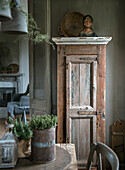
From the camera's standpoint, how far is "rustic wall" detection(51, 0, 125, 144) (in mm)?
3074

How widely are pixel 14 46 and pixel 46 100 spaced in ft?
17.8

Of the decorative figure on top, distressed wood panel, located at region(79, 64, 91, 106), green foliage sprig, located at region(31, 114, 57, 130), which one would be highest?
the decorative figure on top

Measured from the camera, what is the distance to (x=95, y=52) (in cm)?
284

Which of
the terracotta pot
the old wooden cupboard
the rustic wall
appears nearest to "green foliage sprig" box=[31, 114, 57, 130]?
the terracotta pot

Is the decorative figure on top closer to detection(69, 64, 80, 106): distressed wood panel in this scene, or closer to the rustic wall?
the rustic wall

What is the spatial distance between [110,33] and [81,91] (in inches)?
38.0

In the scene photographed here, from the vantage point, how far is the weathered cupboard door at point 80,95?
2832 millimetres

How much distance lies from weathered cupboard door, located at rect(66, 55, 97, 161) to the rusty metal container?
1.31 m

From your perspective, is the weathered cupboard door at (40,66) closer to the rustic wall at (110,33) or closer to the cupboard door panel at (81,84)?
the rustic wall at (110,33)

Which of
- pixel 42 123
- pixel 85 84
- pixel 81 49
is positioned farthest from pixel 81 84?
pixel 42 123

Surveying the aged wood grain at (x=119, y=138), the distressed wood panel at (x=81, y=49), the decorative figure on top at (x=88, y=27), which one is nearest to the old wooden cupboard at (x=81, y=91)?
the distressed wood panel at (x=81, y=49)

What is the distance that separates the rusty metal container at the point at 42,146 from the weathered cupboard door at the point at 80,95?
1.31 metres

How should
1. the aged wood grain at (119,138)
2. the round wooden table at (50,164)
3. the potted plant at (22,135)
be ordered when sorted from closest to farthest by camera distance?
the round wooden table at (50,164), the potted plant at (22,135), the aged wood grain at (119,138)

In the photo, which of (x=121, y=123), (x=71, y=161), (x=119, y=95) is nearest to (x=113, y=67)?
(x=119, y=95)
